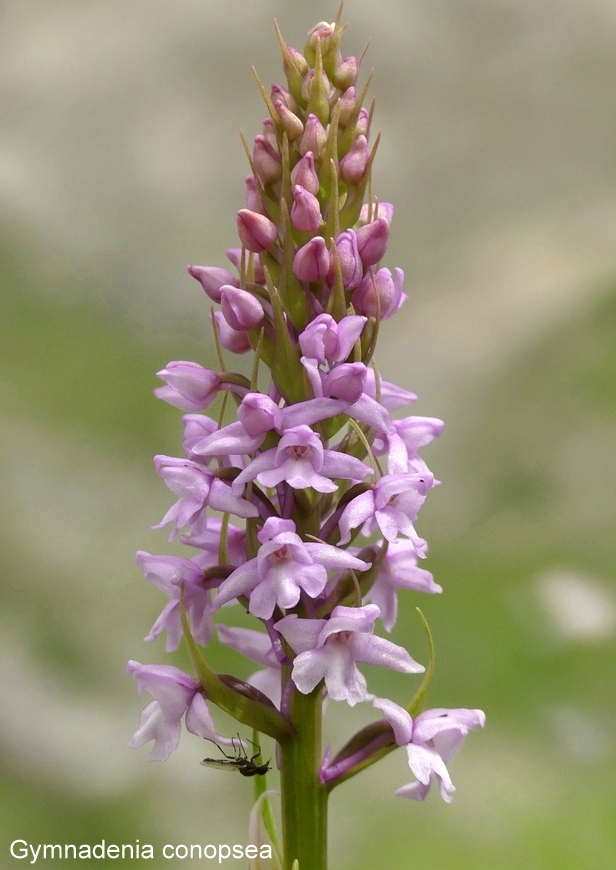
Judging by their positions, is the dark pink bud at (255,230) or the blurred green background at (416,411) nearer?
the dark pink bud at (255,230)

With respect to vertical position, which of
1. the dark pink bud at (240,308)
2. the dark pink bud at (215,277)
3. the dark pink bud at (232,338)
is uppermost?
the dark pink bud at (215,277)

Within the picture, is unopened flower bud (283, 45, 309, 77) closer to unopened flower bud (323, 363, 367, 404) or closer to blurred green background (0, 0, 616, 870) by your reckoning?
unopened flower bud (323, 363, 367, 404)

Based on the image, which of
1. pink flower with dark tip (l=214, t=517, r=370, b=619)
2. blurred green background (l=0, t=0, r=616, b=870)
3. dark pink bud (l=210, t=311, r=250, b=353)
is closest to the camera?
pink flower with dark tip (l=214, t=517, r=370, b=619)

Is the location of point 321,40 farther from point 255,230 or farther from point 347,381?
point 347,381

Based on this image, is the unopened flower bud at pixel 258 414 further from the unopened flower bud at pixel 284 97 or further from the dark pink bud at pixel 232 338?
the unopened flower bud at pixel 284 97

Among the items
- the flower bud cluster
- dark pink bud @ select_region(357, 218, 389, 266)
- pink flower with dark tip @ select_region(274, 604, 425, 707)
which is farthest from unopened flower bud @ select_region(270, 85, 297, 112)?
pink flower with dark tip @ select_region(274, 604, 425, 707)

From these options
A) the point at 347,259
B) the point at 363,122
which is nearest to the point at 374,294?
the point at 347,259

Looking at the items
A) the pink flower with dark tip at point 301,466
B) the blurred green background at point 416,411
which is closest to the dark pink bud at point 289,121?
the pink flower with dark tip at point 301,466

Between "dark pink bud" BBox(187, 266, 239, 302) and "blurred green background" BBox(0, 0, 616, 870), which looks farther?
"blurred green background" BBox(0, 0, 616, 870)
